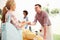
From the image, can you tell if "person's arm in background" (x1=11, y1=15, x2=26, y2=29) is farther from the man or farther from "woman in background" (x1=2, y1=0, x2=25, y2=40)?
the man

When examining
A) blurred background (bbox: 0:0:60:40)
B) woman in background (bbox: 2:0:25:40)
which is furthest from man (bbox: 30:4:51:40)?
woman in background (bbox: 2:0:25:40)

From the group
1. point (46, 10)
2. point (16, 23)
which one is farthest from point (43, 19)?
point (16, 23)

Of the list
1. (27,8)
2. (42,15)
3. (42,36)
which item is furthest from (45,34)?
(27,8)

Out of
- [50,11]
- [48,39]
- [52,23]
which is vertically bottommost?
[48,39]

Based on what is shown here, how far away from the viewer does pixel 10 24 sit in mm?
1215


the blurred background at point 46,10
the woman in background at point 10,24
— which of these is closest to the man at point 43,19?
the blurred background at point 46,10

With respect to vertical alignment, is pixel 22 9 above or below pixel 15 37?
above

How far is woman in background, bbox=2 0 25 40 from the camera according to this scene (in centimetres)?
120

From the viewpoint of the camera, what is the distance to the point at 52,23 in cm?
115

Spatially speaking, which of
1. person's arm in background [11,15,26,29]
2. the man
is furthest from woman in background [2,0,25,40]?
the man

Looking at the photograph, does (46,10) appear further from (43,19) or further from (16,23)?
(16,23)

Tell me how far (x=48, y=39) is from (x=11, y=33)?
1.06ft

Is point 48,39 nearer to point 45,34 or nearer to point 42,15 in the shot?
point 45,34

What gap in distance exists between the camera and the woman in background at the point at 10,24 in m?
1.20
